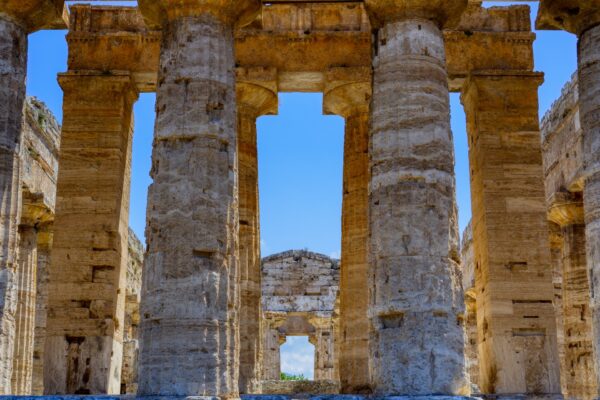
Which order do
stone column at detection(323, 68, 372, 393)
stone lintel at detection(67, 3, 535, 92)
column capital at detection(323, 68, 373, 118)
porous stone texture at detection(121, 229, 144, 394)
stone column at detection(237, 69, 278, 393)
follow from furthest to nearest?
porous stone texture at detection(121, 229, 144, 394) → stone column at detection(323, 68, 372, 393) → stone column at detection(237, 69, 278, 393) → column capital at detection(323, 68, 373, 118) → stone lintel at detection(67, 3, 535, 92)

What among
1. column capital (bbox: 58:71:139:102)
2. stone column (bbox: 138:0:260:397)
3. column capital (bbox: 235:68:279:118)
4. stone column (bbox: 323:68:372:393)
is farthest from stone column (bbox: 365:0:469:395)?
column capital (bbox: 58:71:139:102)

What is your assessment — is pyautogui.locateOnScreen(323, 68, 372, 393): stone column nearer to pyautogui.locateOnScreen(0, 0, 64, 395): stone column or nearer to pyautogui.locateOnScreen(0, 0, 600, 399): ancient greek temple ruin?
pyautogui.locateOnScreen(0, 0, 600, 399): ancient greek temple ruin

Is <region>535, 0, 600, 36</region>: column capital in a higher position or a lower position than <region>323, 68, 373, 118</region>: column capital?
higher

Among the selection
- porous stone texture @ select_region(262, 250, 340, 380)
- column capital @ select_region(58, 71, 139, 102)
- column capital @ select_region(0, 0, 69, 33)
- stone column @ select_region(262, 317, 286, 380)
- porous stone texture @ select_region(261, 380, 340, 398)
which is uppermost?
column capital @ select_region(0, 0, 69, 33)

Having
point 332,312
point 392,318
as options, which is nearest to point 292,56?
point 392,318

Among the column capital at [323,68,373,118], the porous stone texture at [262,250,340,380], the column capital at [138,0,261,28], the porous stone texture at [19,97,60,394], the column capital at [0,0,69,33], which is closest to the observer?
the column capital at [138,0,261,28]

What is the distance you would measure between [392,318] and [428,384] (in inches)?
45.6

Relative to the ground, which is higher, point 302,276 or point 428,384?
point 302,276

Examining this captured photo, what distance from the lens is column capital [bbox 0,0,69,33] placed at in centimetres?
1656

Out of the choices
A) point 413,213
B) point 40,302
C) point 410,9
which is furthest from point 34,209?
point 413,213

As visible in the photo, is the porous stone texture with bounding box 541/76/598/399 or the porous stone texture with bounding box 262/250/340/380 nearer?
the porous stone texture with bounding box 541/76/598/399

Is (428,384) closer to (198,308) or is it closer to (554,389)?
(198,308)

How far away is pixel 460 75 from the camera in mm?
20125

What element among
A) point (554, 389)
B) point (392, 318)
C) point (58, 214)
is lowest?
point (554, 389)
